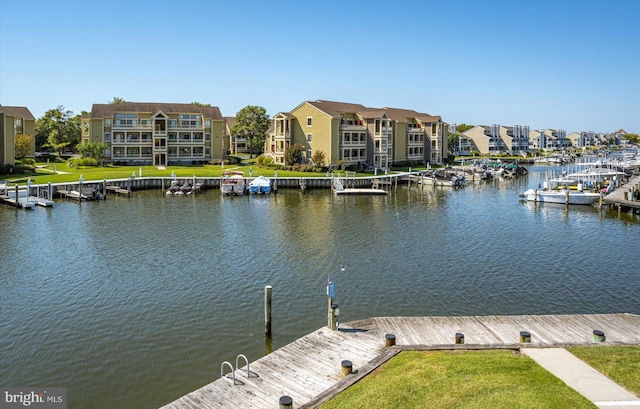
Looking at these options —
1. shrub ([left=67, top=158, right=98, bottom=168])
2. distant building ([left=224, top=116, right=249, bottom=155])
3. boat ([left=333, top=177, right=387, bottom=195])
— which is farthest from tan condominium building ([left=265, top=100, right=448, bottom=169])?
distant building ([left=224, top=116, right=249, bottom=155])

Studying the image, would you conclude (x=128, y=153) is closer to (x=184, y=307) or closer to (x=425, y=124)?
(x=425, y=124)

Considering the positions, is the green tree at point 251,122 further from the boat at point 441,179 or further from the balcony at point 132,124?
the boat at point 441,179

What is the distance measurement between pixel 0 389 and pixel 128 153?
75733 millimetres

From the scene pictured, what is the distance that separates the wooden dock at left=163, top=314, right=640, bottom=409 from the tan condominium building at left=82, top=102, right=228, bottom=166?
7558 cm

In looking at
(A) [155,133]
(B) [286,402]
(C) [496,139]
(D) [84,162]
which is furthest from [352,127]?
(C) [496,139]

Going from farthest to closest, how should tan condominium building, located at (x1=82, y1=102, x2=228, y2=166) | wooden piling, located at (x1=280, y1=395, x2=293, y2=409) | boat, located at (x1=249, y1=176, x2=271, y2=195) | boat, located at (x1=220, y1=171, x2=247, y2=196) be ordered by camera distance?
tan condominium building, located at (x1=82, y1=102, x2=228, y2=166) < boat, located at (x1=249, y1=176, x2=271, y2=195) < boat, located at (x1=220, y1=171, x2=247, y2=196) < wooden piling, located at (x1=280, y1=395, x2=293, y2=409)

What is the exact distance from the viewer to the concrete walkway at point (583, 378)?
41.5 ft

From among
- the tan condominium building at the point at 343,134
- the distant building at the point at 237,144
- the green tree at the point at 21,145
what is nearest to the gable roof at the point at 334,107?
the tan condominium building at the point at 343,134

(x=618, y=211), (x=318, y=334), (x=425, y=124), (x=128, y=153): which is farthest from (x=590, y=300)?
(x=425, y=124)

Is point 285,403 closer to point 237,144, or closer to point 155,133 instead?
point 155,133

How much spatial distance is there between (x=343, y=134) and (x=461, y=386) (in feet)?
242

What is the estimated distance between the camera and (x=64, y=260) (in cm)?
3148

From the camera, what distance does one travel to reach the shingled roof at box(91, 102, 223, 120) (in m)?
87.8

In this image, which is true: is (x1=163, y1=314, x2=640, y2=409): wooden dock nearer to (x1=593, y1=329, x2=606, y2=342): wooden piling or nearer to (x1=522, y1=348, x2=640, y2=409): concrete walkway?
(x1=593, y1=329, x2=606, y2=342): wooden piling
